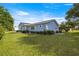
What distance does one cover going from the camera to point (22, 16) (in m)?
4.18

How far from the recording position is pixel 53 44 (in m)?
4.17

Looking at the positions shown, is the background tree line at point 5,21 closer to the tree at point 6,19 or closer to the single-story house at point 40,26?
the tree at point 6,19

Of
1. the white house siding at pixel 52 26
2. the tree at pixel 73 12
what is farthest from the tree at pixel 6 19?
the tree at pixel 73 12

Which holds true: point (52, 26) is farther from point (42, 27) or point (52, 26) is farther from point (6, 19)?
point (6, 19)

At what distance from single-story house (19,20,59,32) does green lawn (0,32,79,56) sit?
93 mm

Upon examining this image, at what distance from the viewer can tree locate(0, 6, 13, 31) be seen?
164 inches

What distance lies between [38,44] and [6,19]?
1.83 feet

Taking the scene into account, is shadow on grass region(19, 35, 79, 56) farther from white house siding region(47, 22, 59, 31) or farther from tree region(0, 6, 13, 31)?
tree region(0, 6, 13, 31)

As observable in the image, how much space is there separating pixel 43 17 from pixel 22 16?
0.29 m

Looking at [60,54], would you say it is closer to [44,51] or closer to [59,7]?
[44,51]

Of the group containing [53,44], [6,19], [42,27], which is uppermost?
[6,19]

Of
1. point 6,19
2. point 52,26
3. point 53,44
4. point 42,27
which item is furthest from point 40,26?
point 6,19

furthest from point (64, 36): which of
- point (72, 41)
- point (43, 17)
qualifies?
point (43, 17)

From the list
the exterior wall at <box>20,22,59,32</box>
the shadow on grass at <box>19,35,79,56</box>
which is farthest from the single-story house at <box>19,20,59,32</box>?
the shadow on grass at <box>19,35,79,56</box>
